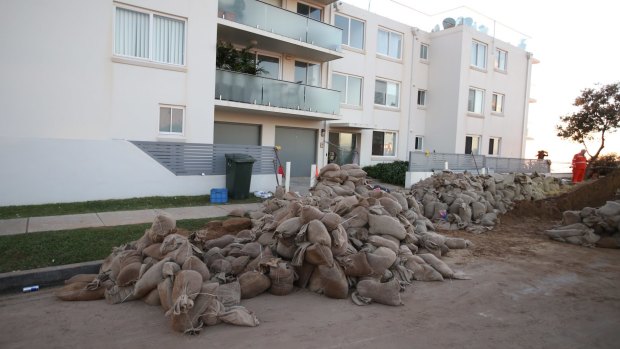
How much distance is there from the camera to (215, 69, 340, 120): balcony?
14828 millimetres

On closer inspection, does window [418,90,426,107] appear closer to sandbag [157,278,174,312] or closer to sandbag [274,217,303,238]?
sandbag [274,217,303,238]

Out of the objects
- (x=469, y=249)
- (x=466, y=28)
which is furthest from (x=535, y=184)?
(x=466, y=28)

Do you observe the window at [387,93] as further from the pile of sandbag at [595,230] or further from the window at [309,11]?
the pile of sandbag at [595,230]

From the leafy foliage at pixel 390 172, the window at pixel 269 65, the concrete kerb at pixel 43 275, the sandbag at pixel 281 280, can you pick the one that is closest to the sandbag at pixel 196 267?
the sandbag at pixel 281 280

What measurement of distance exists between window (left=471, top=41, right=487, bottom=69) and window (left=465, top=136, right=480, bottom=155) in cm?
446

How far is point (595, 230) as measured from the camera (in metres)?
9.12

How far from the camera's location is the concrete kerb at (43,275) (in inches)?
211

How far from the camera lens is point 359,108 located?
2112cm

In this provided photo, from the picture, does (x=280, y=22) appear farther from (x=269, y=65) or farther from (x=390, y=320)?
(x=390, y=320)

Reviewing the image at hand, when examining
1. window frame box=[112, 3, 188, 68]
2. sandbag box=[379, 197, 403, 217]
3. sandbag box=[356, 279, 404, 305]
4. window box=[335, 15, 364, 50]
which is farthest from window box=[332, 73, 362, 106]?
sandbag box=[356, 279, 404, 305]

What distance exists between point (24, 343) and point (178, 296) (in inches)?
57.3

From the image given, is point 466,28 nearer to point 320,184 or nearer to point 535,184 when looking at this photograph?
point 535,184

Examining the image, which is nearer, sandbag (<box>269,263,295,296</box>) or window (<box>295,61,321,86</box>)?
sandbag (<box>269,263,295,296</box>)

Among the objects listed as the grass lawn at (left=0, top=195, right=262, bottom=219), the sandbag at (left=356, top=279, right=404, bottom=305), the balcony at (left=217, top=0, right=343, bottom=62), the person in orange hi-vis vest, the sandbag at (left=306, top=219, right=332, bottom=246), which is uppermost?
the balcony at (left=217, top=0, right=343, bottom=62)
